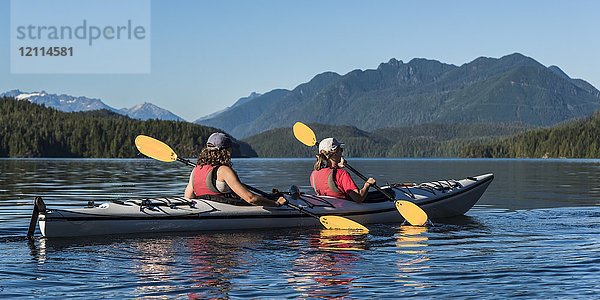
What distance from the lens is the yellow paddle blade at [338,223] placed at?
15102mm

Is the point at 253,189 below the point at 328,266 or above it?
above

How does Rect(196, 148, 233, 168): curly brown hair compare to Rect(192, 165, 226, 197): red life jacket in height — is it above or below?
above

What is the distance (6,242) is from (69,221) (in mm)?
1312

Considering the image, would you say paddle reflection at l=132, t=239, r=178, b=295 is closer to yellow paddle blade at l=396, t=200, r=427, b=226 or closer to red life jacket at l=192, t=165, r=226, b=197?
red life jacket at l=192, t=165, r=226, b=197

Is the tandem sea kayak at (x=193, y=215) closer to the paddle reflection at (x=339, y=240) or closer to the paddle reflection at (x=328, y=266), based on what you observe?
the paddle reflection at (x=339, y=240)

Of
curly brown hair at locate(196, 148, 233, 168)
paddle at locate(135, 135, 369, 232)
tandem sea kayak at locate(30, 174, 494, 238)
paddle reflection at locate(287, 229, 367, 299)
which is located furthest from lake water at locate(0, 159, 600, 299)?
curly brown hair at locate(196, 148, 233, 168)

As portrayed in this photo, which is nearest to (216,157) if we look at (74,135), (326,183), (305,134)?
(326,183)

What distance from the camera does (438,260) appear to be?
1097 cm

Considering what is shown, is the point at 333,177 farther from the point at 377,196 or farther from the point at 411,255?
the point at 411,255

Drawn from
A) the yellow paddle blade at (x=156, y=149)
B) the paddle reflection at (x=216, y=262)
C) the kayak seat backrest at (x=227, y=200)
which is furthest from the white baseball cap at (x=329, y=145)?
the yellow paddle blade at (x=156, y=149)

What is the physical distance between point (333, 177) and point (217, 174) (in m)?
3.49

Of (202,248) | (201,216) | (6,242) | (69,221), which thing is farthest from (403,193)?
(6,242)

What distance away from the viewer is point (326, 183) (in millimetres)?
16281

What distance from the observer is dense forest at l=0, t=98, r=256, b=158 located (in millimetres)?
166000
